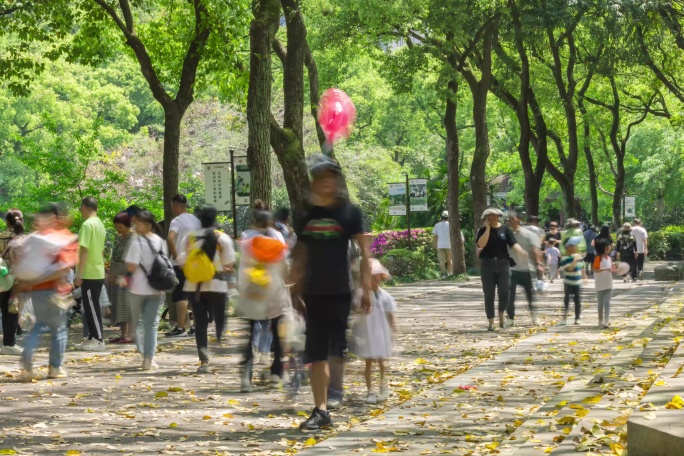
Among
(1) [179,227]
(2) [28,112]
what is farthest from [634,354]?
(2) [28,112]

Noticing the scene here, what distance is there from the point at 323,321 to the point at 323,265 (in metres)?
0.41

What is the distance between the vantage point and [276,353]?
12.3 metres

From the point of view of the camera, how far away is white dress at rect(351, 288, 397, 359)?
1077cm

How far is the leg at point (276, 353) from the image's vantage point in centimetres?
1212

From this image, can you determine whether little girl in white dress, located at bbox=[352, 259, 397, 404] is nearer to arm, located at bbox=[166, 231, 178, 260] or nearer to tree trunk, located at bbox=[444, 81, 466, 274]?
arm, located at bbox=[166, 231, 178, 260]

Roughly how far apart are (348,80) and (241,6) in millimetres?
61932

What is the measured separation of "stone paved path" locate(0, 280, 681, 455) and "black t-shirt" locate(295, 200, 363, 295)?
3.50ft

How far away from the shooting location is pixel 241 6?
70.0ft

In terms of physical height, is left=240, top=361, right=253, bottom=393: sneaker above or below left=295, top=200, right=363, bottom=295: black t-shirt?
below

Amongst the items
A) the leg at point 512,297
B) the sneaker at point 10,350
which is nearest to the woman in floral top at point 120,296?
the sneaker at point 10,350

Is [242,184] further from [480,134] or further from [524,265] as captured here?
[480,134]

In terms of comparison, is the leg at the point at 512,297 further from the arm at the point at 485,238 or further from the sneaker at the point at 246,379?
the sneaker at the point at 246,379

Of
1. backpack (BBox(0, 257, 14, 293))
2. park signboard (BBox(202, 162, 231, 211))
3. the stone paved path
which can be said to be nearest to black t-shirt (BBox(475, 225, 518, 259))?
the stone paved path

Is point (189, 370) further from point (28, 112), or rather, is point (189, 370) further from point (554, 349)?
point (28, 112)
